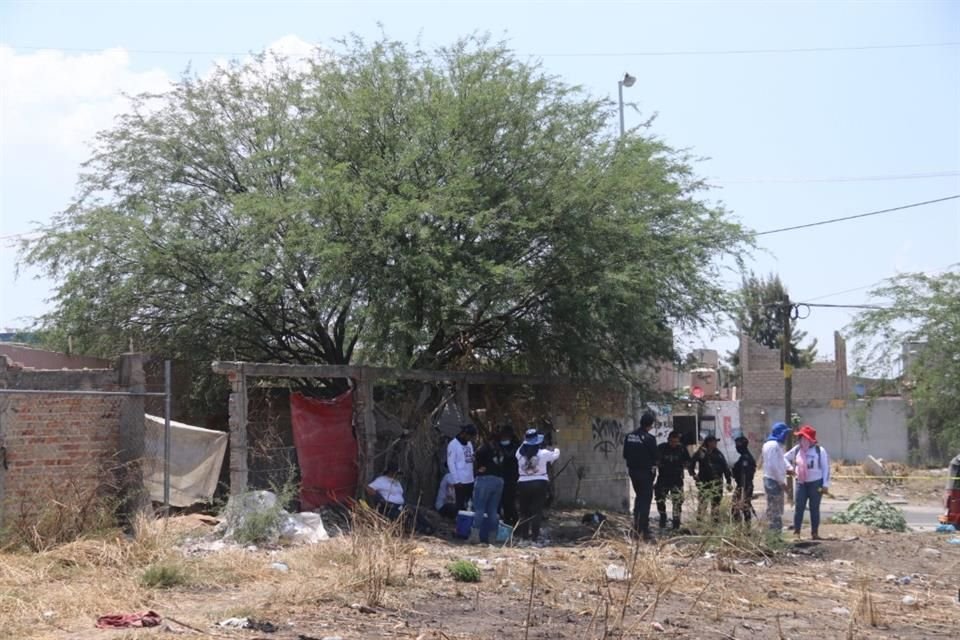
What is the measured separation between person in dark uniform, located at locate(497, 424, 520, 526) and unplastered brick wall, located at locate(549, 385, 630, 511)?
11.1ft

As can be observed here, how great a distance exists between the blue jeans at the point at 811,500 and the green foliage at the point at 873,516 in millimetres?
1875

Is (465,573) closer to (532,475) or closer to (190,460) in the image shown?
(532,475)

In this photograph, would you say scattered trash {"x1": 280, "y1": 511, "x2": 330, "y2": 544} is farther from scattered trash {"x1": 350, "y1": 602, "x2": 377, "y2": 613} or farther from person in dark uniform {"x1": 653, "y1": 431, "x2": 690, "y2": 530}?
person in dark uniform {"x1": 653, "y1": 431, "x2": 690, "y2": 530}

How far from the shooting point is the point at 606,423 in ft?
69.9

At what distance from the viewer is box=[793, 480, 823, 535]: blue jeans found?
15.7 meters

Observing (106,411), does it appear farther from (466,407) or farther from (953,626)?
(953,626)

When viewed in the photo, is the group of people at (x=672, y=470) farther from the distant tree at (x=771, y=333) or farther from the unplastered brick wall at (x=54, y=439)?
the distant tree at (x=771, y=333)

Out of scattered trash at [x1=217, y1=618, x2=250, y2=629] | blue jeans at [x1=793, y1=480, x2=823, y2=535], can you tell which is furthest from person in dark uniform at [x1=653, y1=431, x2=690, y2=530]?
scattered trash at [x1=217, y1=618, x2=250, y2=629]

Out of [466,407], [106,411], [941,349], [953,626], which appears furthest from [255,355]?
[941,349]

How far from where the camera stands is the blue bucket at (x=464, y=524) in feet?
51.0

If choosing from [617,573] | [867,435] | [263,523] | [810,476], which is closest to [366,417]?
[263,523]

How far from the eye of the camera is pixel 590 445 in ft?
68.8

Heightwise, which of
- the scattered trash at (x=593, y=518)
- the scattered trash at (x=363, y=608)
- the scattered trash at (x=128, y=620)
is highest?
the scattered trash at (x=128, y=620)

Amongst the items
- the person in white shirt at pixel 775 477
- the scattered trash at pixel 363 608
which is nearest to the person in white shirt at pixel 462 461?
the person in white shirt at pixel 775 477
